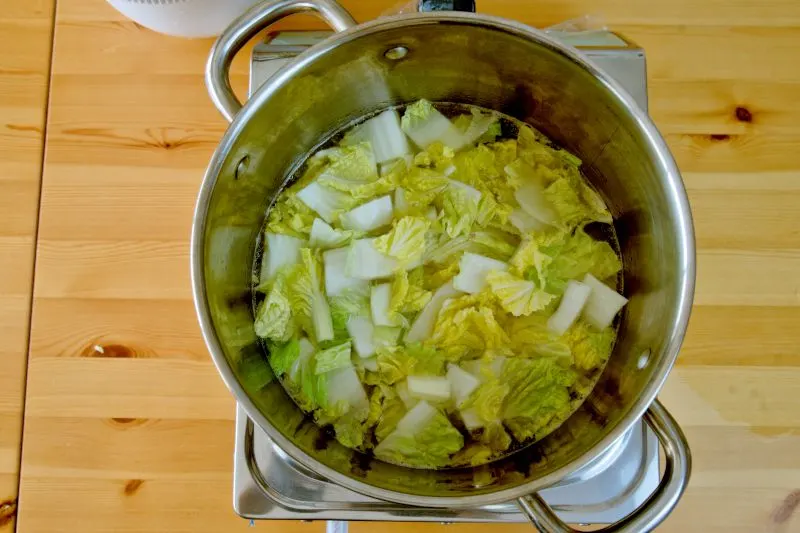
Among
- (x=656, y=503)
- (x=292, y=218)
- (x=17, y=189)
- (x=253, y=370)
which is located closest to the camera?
(x=656, y=503)

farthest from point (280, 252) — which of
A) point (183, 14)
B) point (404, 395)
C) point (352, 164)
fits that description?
point (183, 14)

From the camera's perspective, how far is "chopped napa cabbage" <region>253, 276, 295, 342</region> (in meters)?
0.84

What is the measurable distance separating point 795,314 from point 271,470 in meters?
0.81

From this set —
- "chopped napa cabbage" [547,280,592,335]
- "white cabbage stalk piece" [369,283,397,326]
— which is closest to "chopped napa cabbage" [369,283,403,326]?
"white cabbage stalk piece" [369,283,397,326]

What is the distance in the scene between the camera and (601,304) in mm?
865

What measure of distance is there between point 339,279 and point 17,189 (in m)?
0.57

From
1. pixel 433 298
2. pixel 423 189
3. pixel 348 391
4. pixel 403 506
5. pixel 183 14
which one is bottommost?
pixel 403 506

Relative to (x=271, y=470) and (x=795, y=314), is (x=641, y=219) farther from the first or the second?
(x=271, y=470)

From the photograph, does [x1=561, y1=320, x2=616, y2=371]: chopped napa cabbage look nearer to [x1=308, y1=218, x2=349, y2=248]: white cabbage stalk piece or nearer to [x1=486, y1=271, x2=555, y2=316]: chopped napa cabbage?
[x1=486, y1=271, x2=555, y2=316]: chopped napa cabbage

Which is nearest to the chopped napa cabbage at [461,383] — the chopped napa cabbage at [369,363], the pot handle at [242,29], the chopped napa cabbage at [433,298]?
the chopped napa cabbage at [433,298]

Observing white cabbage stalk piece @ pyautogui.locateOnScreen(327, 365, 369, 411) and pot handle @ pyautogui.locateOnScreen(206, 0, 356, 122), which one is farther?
white cabbage stalk piece @ pyautogui.locateOnScreen(327, 365, 369, 411)

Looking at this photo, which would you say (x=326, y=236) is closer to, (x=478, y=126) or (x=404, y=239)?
(x=404, y=239)

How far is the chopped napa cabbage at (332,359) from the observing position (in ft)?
2.73

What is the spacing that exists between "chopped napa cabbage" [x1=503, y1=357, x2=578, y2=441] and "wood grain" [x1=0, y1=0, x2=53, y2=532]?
0.74 metres
